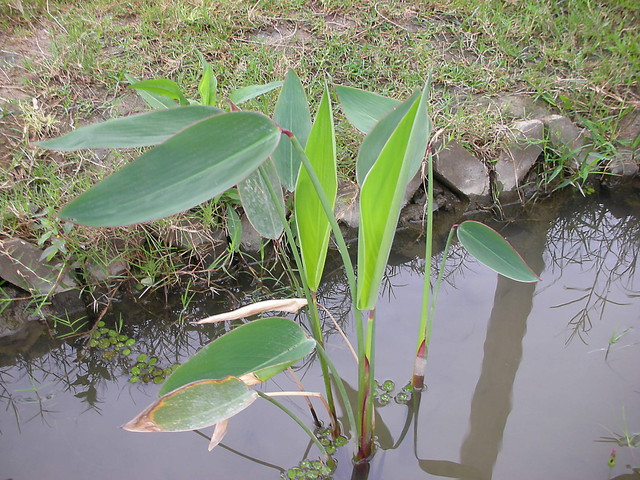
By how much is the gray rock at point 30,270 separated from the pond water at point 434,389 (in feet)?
0.62

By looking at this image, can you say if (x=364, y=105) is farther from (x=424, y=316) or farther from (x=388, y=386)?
(x=388, y=386)

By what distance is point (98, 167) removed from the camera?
6.93 feet

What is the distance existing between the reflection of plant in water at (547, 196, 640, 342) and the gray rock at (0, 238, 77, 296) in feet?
5.63

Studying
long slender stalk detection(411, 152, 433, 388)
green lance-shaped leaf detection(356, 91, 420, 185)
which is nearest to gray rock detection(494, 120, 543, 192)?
long slender stalk detection(411, 152, 433, 388)

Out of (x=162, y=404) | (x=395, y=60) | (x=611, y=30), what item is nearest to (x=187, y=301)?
(x=162, y=404)

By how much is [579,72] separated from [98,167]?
7.17 ft

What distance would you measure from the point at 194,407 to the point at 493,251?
785 millimetres

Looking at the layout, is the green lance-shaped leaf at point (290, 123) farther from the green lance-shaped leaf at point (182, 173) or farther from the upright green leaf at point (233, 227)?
the upright green leaf at point (233, 227)

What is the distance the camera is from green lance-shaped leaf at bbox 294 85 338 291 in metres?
1.18

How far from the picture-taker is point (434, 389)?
1.69 m

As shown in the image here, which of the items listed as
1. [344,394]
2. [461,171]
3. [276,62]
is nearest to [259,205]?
[344,394]

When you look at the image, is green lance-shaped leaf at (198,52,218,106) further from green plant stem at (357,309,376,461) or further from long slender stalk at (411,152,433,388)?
green plant stem at (357,309,376,461)

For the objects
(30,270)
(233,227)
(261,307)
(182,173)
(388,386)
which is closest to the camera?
(182,173)

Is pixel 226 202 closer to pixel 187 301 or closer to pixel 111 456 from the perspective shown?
pixel 187 301
